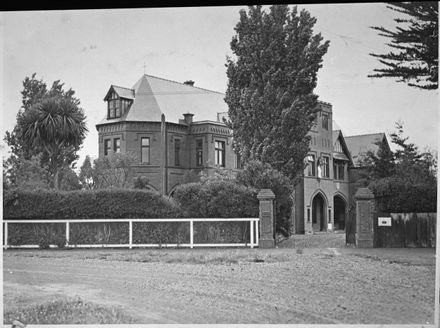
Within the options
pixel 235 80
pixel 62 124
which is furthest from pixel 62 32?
pixel 235 80

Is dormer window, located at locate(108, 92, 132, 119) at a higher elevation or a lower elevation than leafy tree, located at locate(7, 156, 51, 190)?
higher

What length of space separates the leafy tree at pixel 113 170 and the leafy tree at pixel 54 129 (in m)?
0.38

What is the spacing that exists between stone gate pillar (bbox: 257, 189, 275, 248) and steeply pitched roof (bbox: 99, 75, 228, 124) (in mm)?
1218

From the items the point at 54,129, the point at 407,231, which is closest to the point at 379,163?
the point at 407,231

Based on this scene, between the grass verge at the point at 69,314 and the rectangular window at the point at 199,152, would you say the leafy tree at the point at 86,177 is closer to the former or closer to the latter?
the rectangular window at the point at 199,152

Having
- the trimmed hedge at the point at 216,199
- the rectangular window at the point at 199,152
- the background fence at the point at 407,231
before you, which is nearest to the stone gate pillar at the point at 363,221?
the background fence at the point at 407,231

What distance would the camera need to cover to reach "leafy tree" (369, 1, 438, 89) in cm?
703

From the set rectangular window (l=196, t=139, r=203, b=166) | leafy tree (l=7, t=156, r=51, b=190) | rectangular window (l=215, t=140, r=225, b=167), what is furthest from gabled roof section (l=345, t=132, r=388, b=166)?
leafy tree (l=7, t=156, r=51, b=190)

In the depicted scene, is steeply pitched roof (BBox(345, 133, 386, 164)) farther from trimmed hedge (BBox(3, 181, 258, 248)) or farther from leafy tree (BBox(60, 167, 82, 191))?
leafy tree (BBox(60, 167, 82, 191))

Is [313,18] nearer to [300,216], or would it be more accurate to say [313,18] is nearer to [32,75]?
[300,216]

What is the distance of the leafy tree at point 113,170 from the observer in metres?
7.79

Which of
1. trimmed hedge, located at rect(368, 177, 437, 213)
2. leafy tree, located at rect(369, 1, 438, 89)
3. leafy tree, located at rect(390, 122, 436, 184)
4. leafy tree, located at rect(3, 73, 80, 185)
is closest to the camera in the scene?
leafy tree, located at rect(369, 1, 438, 89)

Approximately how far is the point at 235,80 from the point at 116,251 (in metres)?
2.68

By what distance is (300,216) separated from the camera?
814 cm
